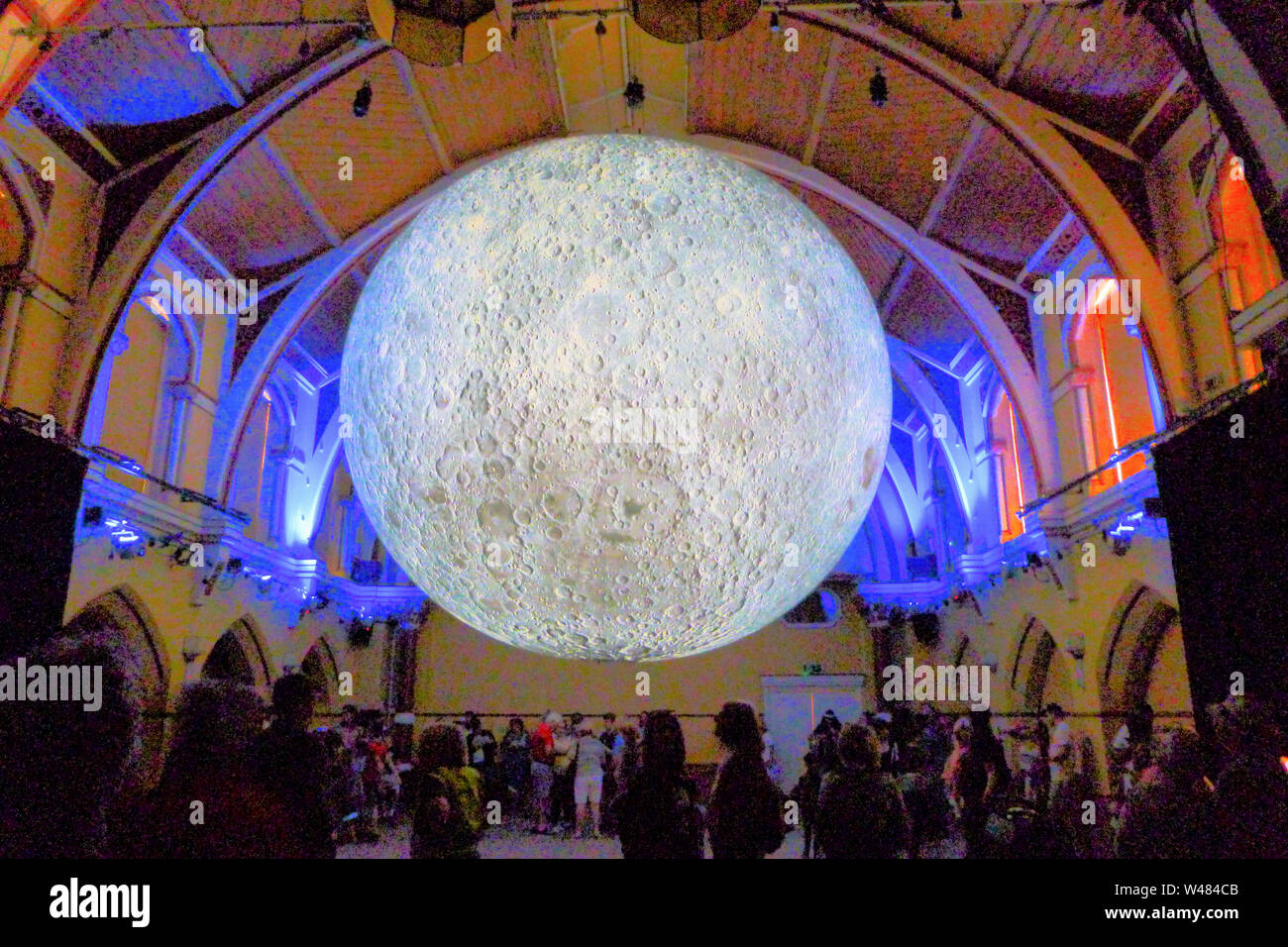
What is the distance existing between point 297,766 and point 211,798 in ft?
0.75

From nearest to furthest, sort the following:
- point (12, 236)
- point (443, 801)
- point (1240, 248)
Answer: point (443, 801) → point (1240, 248) → point (12, 236)

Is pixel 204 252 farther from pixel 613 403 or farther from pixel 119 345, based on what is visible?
pixel 613 403

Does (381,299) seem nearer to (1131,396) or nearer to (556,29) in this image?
(556,29)

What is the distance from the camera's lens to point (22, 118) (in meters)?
7.66

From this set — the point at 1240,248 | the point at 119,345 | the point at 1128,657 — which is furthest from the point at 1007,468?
the point at 119,345

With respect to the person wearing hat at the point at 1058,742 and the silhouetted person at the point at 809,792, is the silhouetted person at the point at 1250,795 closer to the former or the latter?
the silhouetted person at the point at 809,792

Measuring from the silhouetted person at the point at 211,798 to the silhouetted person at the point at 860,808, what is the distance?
6.95 ft

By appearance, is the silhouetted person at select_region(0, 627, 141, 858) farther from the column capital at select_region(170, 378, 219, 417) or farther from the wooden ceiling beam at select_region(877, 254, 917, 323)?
the wooden ceiling beam at select_region(877, 254, 917, 323)

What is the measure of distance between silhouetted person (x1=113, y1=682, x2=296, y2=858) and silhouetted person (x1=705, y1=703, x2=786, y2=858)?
1.31 meters

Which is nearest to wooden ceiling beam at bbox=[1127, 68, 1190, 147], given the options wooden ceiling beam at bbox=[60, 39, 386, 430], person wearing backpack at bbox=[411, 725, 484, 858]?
wooden ceiling beam at bbox=[60, 39, 386, 430]

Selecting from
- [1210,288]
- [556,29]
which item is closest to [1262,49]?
[1210,288]

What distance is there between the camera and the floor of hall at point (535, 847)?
809 centimetres

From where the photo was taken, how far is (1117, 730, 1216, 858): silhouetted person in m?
3.41

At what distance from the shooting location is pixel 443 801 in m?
3.78
